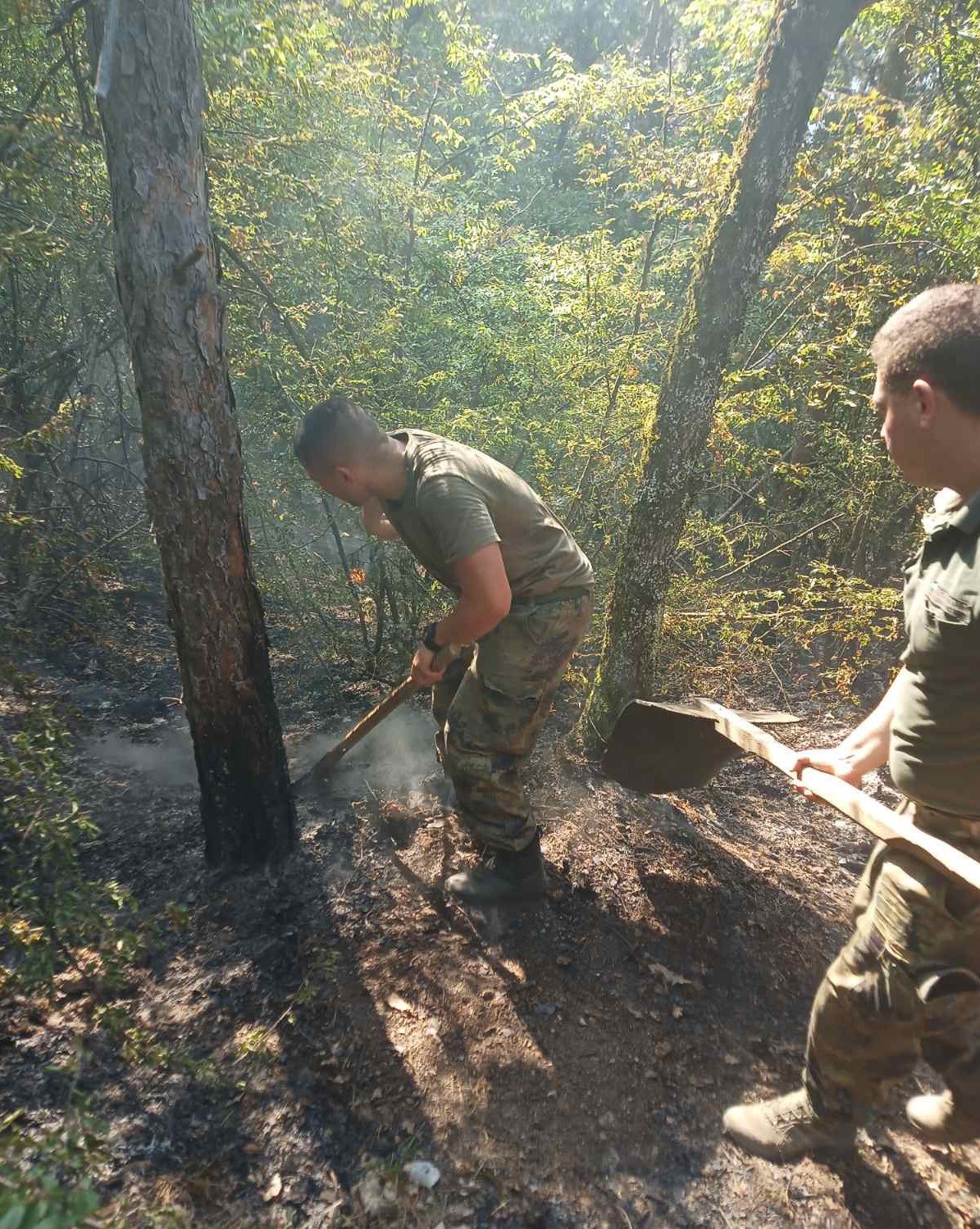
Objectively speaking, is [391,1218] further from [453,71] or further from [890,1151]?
[453,71]

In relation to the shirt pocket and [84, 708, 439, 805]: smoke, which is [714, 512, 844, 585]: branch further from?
the shirt pocket

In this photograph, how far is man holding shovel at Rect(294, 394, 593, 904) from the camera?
241cm

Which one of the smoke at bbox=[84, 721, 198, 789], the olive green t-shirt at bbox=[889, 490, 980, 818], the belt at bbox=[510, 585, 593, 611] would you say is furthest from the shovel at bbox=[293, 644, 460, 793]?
the olive green t-shirt at bbox=[889, 490, 980, 818]

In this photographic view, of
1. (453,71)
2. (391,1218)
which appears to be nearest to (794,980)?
(391,1218)

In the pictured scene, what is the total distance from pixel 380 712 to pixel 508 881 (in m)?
1.00

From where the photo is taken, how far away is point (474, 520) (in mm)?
2352

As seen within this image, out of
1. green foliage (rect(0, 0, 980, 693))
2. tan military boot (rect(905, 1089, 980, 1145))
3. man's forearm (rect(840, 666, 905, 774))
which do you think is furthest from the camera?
green foliage (rect(0, 0, 980, 693))

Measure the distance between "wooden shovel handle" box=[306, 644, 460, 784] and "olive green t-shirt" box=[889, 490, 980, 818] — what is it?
59.2 inches

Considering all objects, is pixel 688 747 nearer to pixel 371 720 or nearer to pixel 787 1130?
pixel 787 1130

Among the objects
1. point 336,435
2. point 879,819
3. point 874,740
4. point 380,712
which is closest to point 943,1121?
point 879,819

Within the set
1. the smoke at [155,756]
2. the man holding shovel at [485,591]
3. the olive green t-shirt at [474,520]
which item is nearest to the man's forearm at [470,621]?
the man holding shovel at [485,591]

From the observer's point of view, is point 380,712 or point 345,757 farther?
point 345,757

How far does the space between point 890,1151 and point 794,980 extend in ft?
2.05

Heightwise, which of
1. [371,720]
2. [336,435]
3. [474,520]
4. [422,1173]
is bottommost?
[422,1173]
